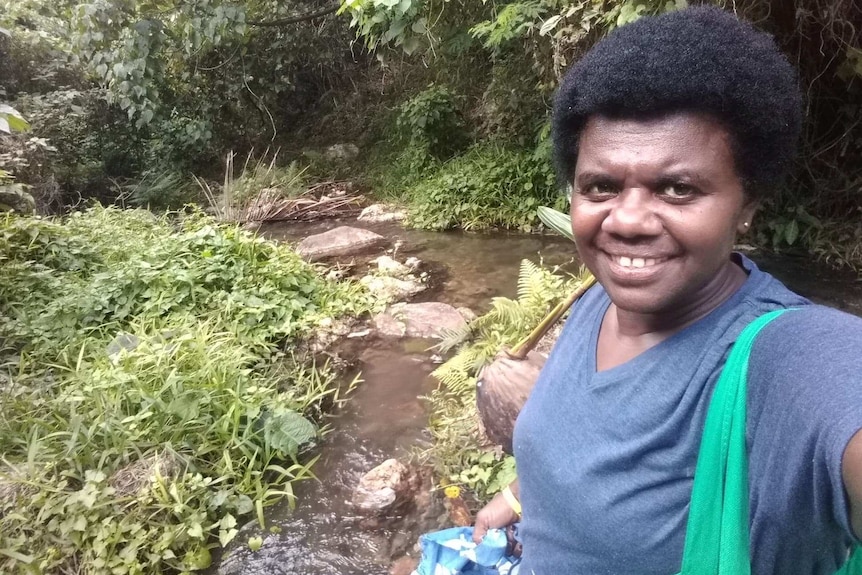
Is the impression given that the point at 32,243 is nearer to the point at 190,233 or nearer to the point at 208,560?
the point at 190,233

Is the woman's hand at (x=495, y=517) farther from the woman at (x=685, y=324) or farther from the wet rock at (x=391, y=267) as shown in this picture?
the wet rock at (x=391, y=267)

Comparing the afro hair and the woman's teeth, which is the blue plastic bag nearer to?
the woman's teeth

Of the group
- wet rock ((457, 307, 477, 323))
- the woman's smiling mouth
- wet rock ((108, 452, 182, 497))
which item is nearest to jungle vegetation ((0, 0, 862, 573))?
wet rock ((108, 452, 182, 497))

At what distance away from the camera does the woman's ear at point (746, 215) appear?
3.08 feet

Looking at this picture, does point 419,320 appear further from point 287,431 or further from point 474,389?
point 287,431

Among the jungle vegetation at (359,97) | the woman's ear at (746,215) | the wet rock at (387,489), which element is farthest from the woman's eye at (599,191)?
the jungle vegetation at (359,97)

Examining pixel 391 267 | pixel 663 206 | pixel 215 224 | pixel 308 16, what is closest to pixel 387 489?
pixel 663 206

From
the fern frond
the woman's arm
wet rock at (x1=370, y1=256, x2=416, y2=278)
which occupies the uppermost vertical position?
the woman's arm

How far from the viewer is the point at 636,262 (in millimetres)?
953

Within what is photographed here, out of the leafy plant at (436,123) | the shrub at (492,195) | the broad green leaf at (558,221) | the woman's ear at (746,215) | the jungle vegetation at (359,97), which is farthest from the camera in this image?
the leafy plant at (436,123)

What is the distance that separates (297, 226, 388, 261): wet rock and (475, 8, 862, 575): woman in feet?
19.1

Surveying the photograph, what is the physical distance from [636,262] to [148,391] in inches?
116

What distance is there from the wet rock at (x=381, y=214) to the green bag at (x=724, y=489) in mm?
7565

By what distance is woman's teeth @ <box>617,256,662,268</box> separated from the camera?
37.0 inches
